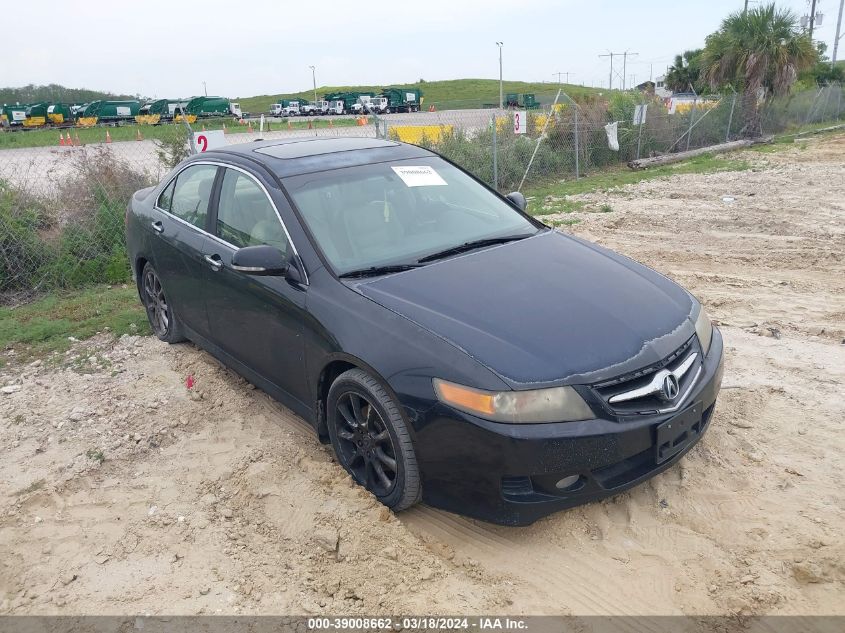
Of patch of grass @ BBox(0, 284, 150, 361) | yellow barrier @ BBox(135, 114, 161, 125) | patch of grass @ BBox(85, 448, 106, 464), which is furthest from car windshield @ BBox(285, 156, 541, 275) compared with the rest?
yellow barrier @ BBox(135, 114, 161, 125)

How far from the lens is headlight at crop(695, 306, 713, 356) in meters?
3.35

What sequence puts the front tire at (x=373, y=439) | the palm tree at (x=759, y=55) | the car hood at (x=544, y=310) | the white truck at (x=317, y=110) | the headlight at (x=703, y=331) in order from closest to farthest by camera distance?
the car hood at (x=544, y=310) → the front tire at (x=373, y=439) → the headlight at (x=703, y=331) → the palm tree at (x=759, y=55) → the white truck at (x=317, y=110)

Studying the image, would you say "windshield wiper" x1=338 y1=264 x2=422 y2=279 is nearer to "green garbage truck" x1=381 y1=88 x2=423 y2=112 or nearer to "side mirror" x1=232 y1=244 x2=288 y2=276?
"side mirror" x1=232 y1=244 x2=288 y2=276

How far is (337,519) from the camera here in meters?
3.21

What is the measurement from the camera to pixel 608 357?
2848 millimetres

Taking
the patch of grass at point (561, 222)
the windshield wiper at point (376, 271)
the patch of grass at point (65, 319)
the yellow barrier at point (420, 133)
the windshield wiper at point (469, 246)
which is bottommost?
the patch of grass at point (65, 319)

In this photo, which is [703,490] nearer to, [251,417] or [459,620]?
[459,620]

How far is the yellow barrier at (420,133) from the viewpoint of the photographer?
46.3ft

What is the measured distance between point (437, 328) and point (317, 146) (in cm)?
204

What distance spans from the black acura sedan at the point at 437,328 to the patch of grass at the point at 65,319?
72.0 inches

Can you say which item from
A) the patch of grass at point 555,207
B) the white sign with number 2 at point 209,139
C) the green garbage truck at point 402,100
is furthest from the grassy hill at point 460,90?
the white sign with number 2 at point 209,139

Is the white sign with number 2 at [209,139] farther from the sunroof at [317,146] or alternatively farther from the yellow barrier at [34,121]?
the yellow barrier at [34,121]

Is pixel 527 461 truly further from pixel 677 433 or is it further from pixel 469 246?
pixel 469 246

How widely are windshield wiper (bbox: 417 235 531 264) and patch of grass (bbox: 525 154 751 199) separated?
Result: 8757 millimetres
